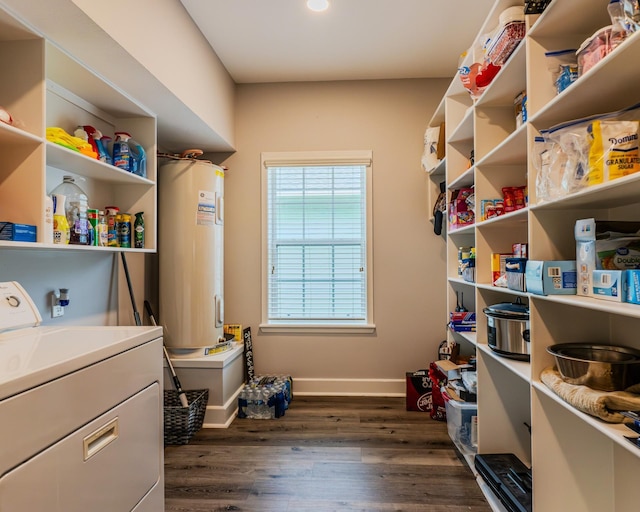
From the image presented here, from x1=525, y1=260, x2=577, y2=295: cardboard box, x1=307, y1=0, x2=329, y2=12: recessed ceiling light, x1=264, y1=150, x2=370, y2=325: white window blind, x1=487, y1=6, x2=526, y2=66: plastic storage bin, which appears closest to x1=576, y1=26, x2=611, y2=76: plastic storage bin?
x1=487, y1=6, x2=526, y2=66: plastic storage bin

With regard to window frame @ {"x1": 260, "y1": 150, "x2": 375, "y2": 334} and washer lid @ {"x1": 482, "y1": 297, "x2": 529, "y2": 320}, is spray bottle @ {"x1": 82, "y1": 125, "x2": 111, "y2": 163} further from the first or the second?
washer lid @ {"x1": 482, "y1": 297, "x2": 529, "y2": 320}

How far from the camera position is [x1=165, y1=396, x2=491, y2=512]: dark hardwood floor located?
1.83m

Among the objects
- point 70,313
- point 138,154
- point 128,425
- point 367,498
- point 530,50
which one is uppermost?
point 530,50

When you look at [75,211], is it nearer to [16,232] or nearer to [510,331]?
[16,232]

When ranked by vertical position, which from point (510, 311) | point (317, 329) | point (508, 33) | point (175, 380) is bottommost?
point (175, 380)

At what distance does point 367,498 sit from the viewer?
1.86m

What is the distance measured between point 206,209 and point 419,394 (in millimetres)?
2216

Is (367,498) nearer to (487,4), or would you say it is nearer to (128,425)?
(128,425)

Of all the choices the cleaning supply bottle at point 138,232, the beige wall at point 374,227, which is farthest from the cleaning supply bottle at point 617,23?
the cleaning supply bottle at point 138,232

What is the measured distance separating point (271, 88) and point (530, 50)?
2.38 m

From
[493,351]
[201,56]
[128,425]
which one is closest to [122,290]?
[128,425]

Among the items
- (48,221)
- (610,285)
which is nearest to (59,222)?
(48,221)

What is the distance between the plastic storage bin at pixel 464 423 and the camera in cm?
217

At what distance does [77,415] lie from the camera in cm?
99
